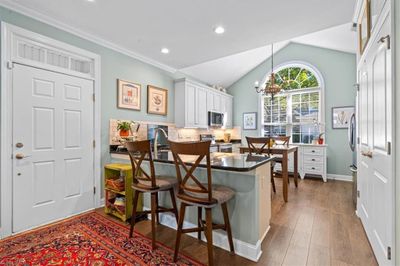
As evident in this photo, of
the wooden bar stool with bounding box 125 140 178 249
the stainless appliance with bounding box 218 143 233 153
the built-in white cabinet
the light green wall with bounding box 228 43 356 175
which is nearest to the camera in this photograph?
the wooden bar stool with bounding box 125 140 178 249

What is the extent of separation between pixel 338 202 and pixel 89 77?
4.46 m

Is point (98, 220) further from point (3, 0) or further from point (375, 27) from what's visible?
point (375, 27)

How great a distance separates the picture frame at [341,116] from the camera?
4.93 meters

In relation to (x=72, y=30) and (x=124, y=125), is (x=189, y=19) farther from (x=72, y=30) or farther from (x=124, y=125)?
(x=124, y=125)

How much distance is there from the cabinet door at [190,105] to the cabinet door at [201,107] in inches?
5.4

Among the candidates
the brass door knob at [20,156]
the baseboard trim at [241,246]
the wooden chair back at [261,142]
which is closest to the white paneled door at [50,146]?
the brass door knob at [20,156]

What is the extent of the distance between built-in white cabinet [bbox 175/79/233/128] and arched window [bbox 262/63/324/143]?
163cm

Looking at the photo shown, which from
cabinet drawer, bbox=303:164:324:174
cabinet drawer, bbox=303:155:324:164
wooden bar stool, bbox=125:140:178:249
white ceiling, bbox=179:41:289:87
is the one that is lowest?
cabinet drawer, bbox=303:164:324:174

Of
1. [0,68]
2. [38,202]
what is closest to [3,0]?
[0,68]

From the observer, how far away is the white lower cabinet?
4836 mm

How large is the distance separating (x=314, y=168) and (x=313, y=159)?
0.22 m

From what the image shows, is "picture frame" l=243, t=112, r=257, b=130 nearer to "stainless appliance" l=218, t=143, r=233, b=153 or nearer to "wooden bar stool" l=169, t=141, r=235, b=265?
"stainless appliance" l=218, t=143, r=233, b=153

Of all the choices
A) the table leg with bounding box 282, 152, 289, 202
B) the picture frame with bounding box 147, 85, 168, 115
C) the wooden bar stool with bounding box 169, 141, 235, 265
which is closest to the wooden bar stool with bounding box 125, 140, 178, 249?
the wooden bar stool with bounding box 169, 141, 235, 265

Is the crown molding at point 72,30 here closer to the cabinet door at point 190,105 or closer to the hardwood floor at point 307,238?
the cabinet door at point 190,105
